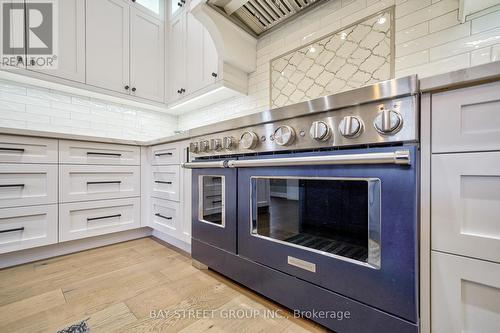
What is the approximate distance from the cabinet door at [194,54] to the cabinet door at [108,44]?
0.58 m

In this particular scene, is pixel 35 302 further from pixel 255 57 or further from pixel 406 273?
pixel 255 57

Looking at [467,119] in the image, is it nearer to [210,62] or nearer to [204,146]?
[204,146]

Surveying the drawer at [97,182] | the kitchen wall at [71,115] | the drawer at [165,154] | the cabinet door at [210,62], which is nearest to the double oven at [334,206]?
the drawer at [165,154]

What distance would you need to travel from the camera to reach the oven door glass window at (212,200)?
3.90 ft

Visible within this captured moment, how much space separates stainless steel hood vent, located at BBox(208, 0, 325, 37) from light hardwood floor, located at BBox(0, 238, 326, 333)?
5.53 feet

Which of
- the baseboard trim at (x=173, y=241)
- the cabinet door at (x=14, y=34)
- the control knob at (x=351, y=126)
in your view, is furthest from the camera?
the baseboard trim at (x=173, y=241)

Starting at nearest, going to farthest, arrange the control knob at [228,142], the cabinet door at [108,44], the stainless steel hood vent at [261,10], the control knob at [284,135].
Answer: the control knob at [284,135], the control knob at [228,142], the stainless steel hood vent at [261,10], the cabinet door at [108,44]

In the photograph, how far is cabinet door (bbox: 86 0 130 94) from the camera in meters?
1.83

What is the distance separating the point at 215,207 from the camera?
1.25m

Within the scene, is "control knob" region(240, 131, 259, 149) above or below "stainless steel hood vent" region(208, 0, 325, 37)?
below

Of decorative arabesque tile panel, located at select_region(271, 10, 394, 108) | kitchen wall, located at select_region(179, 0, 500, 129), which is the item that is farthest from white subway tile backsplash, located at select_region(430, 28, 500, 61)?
decorative arabesque tile panel, located at select_region(271, 10, 394, 108)

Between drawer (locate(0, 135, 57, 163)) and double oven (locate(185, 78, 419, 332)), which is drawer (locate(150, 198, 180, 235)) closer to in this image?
double oven (locate(185, 78, 419, 332))

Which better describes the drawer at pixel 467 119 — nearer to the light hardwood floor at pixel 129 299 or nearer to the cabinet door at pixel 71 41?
the light hardwood floor at pixel 129 299

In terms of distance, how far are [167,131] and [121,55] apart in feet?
2.84
